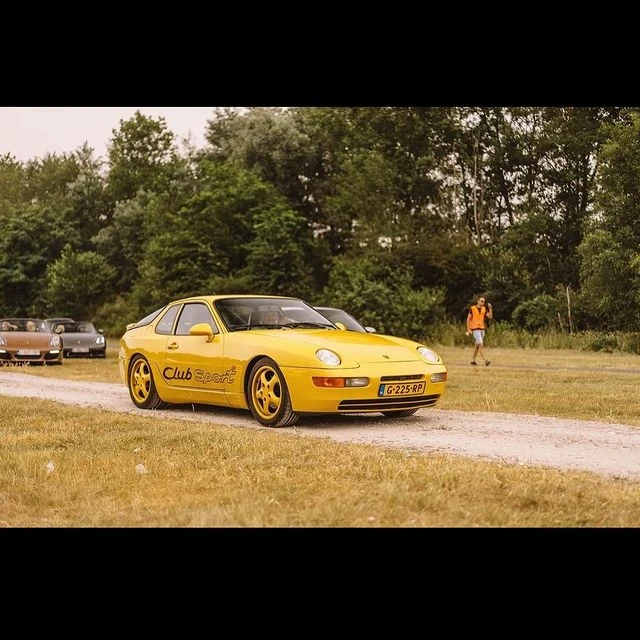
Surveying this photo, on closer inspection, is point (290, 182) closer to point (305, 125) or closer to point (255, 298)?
point (305, 125)

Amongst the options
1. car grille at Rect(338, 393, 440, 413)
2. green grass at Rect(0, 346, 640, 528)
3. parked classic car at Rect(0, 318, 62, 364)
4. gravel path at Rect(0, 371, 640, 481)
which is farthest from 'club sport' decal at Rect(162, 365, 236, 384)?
parked classic car at Rect(0, 318, 62, 364)

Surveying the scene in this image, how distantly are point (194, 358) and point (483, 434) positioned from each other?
3616 millimetres

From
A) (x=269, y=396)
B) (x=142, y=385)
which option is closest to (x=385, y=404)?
(x=269, y=396)

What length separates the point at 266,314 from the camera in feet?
36.9

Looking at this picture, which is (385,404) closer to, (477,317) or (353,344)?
(353,344)

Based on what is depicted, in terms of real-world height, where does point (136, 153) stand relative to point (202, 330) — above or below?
above

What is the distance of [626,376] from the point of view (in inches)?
693

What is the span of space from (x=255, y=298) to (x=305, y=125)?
36.3 metres

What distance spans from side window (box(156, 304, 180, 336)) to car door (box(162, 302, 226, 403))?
0.41 feet

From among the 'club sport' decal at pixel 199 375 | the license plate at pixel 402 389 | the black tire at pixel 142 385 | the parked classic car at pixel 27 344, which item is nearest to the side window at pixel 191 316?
the 'club sport' decal at pixel 199 375

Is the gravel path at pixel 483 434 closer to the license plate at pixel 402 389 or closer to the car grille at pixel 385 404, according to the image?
the car grille at pixel 385 404
